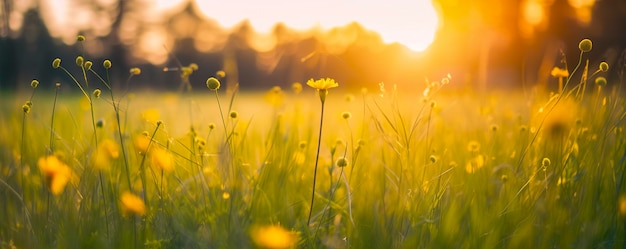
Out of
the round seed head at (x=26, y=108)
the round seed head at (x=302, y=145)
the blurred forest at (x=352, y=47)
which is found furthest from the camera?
the blurred forest at (x=352, y=47)

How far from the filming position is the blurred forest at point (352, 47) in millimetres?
3049

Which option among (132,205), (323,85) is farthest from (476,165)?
(132,205)

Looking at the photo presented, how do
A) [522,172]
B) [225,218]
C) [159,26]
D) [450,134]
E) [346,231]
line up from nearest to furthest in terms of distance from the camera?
[225,218]
[346,231]
[522,172]
[450,134]
[159,26]

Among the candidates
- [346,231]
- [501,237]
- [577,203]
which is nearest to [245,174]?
[346,231]

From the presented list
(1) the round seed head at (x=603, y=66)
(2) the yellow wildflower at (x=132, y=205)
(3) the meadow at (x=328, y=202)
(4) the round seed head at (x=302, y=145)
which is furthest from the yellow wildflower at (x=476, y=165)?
(2) the yellow wildflower at (x=132, y=205)

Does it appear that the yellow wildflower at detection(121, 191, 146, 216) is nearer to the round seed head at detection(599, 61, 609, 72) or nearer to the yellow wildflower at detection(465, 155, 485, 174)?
the yellow wildflower at detection(465, 155, 485, 174)

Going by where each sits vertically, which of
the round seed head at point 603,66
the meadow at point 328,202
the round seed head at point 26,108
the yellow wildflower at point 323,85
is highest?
the round seed head at point 603,66

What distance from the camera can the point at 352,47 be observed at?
5078mm

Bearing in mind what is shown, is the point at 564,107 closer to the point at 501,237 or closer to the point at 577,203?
the point at 577,203

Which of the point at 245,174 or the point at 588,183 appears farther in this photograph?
the point at 245,174

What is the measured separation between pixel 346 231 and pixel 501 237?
1.26 feet

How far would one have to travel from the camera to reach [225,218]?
1363mm

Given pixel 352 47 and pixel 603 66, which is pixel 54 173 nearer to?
pixel 603 66

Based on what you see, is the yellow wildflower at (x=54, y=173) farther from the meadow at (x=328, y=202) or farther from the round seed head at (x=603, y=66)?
the round seed head at (x=603, y=66)
